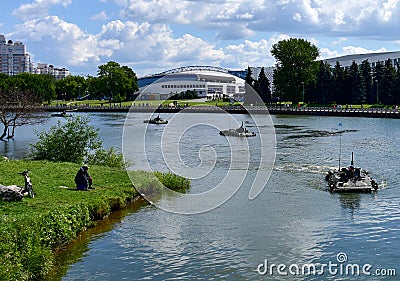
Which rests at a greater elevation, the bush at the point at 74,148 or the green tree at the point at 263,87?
the green tree at the point at 263,87

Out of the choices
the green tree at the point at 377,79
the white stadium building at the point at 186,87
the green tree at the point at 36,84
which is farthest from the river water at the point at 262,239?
the white stadium building at the point at 186,87

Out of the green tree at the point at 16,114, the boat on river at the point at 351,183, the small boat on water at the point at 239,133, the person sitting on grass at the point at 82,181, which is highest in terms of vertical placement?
the green tree at the point at 16,114

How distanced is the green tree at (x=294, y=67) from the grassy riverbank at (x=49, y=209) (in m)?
89.9

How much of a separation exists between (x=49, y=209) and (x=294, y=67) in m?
102

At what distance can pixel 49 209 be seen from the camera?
20.0 m

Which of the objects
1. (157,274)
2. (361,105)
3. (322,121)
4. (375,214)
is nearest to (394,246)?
(375,214)

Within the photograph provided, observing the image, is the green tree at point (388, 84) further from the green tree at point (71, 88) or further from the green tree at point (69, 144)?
the green tree at point (71, 88)

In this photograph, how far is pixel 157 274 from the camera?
17000 millimetres

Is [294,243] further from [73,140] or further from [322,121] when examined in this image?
[322,121]

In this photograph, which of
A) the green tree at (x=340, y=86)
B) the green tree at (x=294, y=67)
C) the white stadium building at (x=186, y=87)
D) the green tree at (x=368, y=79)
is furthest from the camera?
the white stadium building at (x=186, y=87)

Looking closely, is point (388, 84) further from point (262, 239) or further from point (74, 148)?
point (262, 239)

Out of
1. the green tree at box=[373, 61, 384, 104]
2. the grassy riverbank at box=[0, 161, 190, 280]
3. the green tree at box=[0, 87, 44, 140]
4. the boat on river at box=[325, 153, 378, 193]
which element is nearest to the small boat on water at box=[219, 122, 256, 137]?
the green tree at box=[0, 87, 44, 140]

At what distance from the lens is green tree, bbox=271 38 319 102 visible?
117 m

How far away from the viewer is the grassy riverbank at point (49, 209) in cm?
1592
